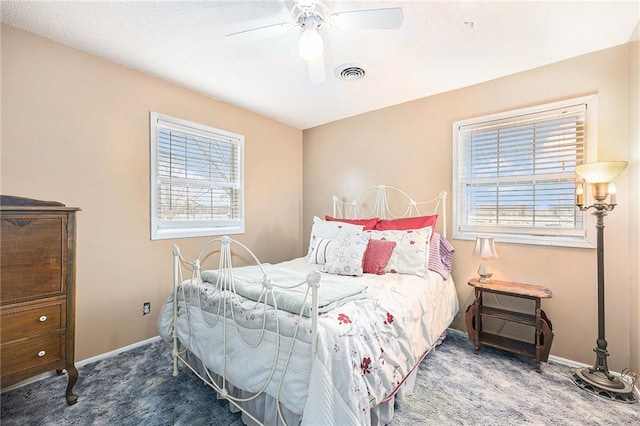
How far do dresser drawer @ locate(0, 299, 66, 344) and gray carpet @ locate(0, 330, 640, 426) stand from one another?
0.51m

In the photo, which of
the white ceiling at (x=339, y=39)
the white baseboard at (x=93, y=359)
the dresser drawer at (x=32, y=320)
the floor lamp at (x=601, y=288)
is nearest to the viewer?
the dresser drawer at (x=32, y=320)

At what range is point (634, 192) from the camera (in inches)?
80.1

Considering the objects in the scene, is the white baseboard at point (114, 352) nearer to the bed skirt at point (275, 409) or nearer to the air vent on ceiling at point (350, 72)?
the bed skirt at point (275, 409)

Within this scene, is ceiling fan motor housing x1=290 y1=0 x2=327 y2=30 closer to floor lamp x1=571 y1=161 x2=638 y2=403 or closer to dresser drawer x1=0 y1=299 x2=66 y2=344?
floor lamp x1=571 y1=161 x2=638 y2=403

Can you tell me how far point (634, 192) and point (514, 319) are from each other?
1.25 m

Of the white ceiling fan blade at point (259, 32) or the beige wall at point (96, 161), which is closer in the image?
the white ceiling fan blade at point (259, 32)

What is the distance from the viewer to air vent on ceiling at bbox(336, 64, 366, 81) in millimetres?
2482

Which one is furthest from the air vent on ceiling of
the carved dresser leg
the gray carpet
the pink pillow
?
the carved dresser leg

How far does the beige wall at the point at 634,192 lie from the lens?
1975 mm

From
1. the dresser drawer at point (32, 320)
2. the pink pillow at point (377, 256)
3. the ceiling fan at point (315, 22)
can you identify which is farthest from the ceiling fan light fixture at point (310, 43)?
the dresser drawer at point (32, 320)

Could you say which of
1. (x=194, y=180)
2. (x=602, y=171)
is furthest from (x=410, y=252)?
(x=194, y=180)

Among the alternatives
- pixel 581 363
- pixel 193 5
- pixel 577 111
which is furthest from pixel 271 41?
pixel 581 363

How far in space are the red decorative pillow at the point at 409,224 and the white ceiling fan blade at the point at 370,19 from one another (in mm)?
1750

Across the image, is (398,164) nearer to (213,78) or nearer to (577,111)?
(577,111)
